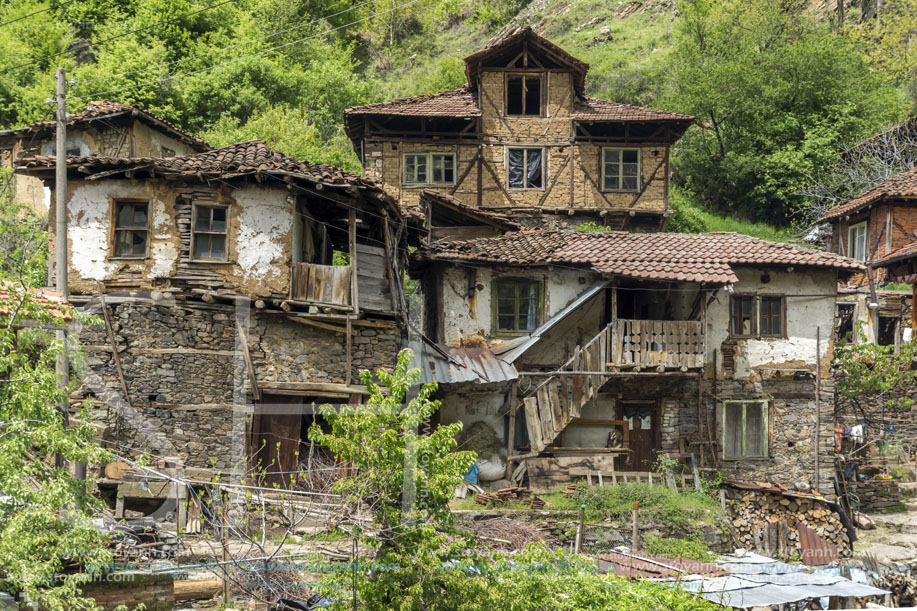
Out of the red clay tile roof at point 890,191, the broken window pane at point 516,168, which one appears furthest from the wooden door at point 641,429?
the red clay tile roof at point 890,191

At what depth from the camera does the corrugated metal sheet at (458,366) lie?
20.3 m

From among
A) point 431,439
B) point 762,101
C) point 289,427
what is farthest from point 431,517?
point 762,101

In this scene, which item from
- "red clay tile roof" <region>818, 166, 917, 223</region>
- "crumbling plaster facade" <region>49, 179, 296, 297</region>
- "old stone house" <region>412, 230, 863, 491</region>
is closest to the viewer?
"crumbling plaster facade" <region>49, 179, 296, 297</region>

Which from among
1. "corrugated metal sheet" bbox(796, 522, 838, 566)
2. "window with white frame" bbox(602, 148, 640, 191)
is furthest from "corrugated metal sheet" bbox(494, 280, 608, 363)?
"window with white frame" bbox(602, 148, 640, 191)

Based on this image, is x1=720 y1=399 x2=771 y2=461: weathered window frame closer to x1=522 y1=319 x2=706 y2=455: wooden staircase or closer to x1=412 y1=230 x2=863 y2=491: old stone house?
x1=412 y1=230 x2=863 y2=491: old stone house

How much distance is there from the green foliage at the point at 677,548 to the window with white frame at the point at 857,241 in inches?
634

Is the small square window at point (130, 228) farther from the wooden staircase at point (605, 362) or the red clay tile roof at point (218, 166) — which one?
the wooden staircase at point (605, 362)

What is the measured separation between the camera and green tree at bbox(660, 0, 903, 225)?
35.6 m

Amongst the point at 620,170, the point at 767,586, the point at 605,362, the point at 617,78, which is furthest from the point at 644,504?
the point at 617,78

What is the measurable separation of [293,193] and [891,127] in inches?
1079

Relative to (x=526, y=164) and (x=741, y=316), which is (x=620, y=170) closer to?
(x=526, y=164)

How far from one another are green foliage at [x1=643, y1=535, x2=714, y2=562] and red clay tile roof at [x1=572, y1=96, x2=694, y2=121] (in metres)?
15.0

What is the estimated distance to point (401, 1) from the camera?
59688mm

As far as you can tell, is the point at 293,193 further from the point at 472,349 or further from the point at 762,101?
the point at 762,101
